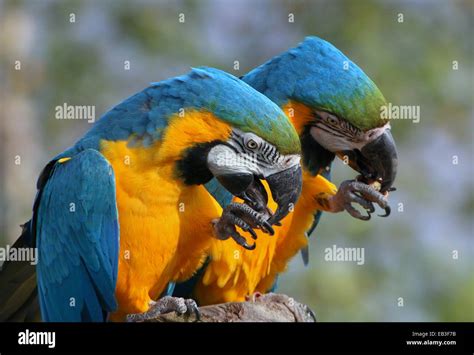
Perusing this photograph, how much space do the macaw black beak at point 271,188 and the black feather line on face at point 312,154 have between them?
76 centimetres

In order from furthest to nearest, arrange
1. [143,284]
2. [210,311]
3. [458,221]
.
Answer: [458,221]
[143,284]
[210,311]

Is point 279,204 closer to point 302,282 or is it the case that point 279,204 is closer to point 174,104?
point 174,104

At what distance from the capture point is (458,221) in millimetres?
10680

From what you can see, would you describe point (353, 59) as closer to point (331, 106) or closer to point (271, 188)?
point (331, 106)

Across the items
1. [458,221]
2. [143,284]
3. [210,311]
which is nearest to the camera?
[210,311]

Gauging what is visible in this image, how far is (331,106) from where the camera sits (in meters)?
5.57

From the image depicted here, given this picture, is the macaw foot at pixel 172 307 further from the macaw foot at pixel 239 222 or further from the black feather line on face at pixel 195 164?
the black feather line on face at pixel 195 164

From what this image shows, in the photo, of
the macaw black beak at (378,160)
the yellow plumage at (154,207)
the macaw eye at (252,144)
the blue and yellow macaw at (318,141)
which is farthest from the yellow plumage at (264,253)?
the macaw eye at (252,144)

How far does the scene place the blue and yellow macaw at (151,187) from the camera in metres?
4.93

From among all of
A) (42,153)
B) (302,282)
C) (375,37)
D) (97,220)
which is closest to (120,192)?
(97,220)

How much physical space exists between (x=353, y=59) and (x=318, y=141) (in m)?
5.23

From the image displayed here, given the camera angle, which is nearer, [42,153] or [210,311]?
[210,311]

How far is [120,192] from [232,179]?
1.88 feet

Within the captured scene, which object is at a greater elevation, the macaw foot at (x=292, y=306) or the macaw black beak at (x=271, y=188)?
the macaw black beak at (x=271, y=188)
